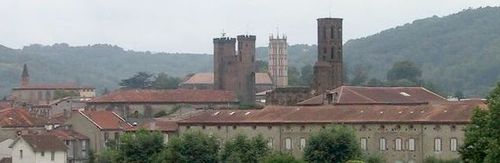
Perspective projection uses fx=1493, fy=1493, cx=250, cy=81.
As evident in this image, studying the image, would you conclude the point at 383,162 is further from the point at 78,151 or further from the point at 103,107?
the point at 103,107

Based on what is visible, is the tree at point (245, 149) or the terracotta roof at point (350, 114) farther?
the tree at point (245, 149)

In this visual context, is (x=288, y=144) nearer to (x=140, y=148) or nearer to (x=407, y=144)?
(x=407, y=144)

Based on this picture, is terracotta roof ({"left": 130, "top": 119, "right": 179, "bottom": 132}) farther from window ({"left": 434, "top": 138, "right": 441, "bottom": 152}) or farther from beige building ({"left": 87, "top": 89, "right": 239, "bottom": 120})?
beige building ({"left": 87, "top": 89, "right": 239, "bottom": 120})

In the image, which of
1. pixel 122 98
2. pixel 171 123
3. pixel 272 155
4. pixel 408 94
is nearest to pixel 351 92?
pixel 408 94

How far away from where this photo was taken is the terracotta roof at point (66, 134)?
10231cm

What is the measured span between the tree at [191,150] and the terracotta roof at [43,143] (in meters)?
9.10

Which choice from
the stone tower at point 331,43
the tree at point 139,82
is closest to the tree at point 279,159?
the stone tower at point 331,43

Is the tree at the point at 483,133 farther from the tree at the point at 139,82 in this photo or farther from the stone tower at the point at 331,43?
the tree at the point at 139,82

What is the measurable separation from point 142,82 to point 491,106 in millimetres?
134217

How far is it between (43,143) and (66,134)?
38.3ft

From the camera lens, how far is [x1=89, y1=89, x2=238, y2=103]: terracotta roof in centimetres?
13312

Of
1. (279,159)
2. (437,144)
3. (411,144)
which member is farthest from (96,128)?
(279,159)

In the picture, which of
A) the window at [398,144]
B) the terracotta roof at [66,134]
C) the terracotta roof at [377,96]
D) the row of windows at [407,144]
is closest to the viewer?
the row of windows at [407,144]

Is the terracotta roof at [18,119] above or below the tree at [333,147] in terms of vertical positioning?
above
